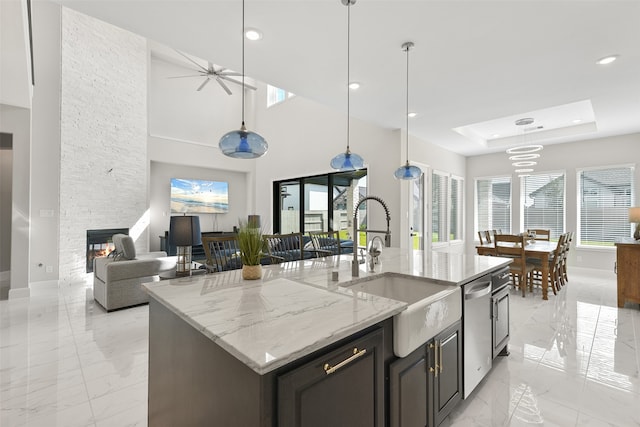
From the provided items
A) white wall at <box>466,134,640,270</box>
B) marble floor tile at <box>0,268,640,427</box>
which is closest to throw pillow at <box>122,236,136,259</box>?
marble floor tile at <box>0,268,640,427</box>

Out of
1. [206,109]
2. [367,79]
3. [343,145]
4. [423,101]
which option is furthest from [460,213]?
[206,109]

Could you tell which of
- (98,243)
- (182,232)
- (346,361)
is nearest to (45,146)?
(98,243)

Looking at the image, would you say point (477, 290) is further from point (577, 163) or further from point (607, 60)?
point (577, 163)

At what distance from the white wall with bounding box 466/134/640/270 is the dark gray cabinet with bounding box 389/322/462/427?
20.9 feet

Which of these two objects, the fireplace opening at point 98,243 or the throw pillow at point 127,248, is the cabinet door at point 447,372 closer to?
the throw pillow at point 127,248

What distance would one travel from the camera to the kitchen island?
875 millimetres

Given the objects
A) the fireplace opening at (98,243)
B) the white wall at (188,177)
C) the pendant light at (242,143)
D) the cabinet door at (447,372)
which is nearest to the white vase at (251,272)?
the pendant light at (242,143)

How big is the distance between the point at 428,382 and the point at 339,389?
2.53 ft

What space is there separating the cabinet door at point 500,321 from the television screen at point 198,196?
7384 millimetres

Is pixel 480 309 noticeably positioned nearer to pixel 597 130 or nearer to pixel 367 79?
pixel 367 79

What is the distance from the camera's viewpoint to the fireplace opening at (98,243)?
580 cm

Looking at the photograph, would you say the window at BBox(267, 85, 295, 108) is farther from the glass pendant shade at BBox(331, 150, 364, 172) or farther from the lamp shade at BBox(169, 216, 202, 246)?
the lamp shade at BBox(169, 216, 202, 246)

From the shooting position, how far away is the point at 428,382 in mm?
1541

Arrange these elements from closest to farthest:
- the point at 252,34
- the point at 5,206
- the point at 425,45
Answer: the point at 252,34
the point at 425,45
the point at 5,206
